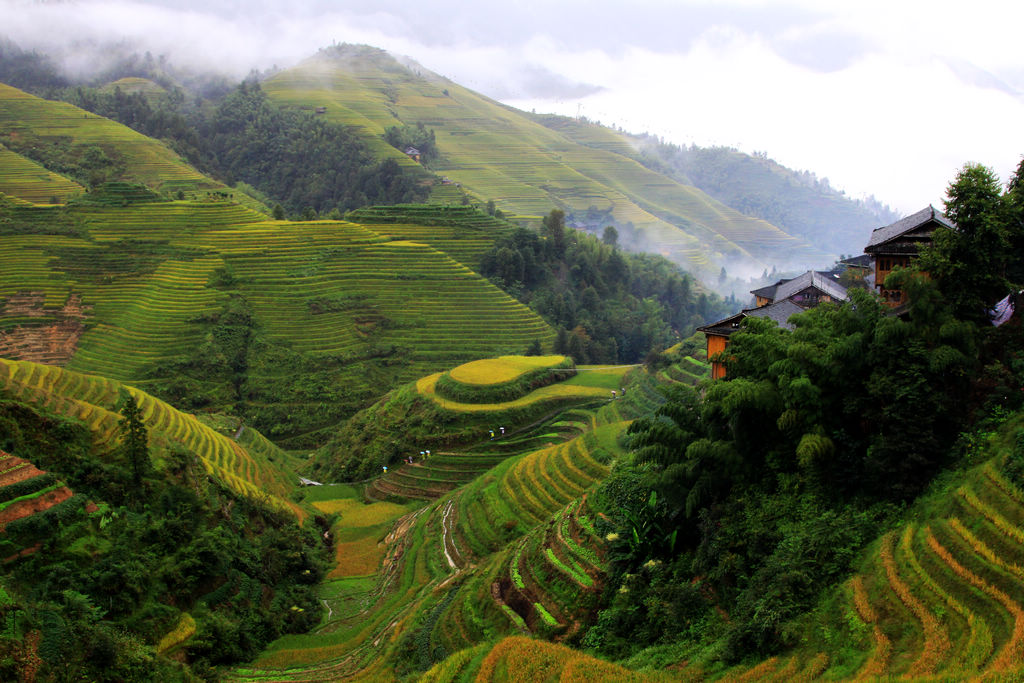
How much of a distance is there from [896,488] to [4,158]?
83823 millimetres

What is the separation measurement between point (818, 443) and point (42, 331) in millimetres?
52916

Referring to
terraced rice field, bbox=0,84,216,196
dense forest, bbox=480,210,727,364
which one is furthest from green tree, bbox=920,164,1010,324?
terraced rice field, bbox=0,84,216,196

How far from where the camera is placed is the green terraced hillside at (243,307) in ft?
152

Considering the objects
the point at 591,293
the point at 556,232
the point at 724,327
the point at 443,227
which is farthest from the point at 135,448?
the point at 556,232

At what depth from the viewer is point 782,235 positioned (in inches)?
5969

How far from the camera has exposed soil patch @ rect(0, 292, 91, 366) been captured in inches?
1861

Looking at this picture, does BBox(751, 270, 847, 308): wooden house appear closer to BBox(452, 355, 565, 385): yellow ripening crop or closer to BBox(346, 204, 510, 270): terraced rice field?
BBox(452, 355, 565, 385): yellow ripening crop

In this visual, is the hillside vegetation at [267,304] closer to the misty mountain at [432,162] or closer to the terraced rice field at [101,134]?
the terraced rice field at [101,134]

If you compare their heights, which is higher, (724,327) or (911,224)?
(911,224)

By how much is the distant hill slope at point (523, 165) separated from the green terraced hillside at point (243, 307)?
37909 mm

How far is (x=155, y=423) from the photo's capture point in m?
28.8

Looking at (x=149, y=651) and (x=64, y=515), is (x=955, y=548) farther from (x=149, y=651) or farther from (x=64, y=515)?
(x=64, y=515)

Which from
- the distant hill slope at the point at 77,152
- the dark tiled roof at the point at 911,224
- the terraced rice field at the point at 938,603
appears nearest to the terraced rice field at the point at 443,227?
the distant hill slope at the point at 77,152

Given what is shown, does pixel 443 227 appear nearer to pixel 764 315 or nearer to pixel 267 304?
pixel 267 304
